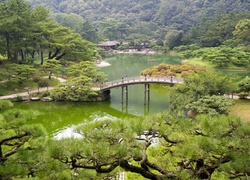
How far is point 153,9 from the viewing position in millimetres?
94500

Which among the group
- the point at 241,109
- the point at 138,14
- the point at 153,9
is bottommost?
the point at 241,109

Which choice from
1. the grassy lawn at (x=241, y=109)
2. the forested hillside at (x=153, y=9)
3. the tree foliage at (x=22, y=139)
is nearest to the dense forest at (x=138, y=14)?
the forested hillside at (x=153, y=9)

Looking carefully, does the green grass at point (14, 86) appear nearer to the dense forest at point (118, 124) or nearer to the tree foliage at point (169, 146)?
the dense forest at point (118, 124)

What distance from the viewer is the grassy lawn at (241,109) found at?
16.6 meters

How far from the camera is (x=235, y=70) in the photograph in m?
34.9

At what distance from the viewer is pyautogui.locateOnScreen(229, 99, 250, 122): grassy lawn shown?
54.6 ft

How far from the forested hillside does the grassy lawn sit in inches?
2431

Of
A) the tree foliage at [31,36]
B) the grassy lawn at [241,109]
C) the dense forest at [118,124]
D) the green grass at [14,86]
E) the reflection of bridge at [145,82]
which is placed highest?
the tree foliage at [31,36]

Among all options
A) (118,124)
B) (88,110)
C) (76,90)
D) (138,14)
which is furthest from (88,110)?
(138,14)

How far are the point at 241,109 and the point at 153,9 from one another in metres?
81.9

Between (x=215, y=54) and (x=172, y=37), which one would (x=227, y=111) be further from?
(x=172, y=37)

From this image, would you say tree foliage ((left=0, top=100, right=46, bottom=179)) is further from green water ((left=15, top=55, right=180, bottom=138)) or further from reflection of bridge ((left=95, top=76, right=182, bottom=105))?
reflection of bridge ((left=95, top=76, right=182, bottom=105))

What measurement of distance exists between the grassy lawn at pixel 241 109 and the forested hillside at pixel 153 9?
61.7 metres

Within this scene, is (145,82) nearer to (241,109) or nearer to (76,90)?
(76,90)
